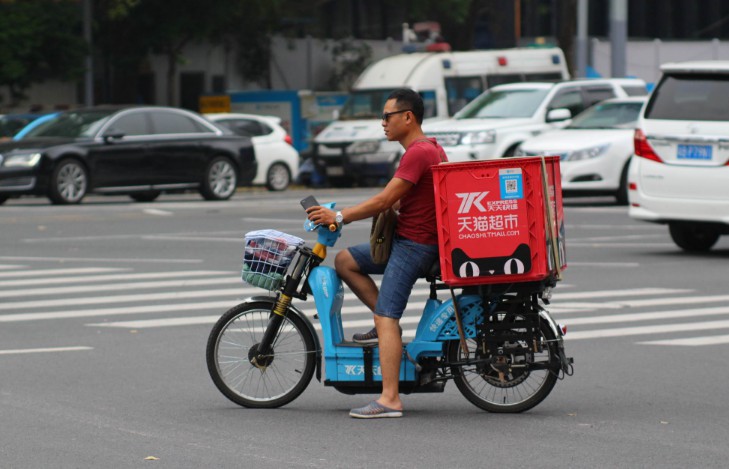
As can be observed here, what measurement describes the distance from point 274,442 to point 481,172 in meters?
1.69

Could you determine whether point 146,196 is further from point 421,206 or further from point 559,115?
point 421,206

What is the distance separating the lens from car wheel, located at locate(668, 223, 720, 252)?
17000 millimetres

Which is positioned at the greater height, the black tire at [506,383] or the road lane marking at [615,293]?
the black tire at [506,383]

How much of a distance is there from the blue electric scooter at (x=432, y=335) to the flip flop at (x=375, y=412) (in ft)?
0.53

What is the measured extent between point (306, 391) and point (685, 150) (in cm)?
817

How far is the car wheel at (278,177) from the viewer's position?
3077 cm

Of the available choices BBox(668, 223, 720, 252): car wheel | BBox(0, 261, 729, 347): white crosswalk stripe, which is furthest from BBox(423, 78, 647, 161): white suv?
BBox(0, 261, 729, 347): white crosswalk stripe

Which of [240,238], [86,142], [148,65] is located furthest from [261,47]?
[240,238]

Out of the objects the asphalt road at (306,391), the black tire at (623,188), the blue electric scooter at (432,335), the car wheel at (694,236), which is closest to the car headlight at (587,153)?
the black tire at (623,188)

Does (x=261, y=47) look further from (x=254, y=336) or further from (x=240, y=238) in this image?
(x=254, y=336)

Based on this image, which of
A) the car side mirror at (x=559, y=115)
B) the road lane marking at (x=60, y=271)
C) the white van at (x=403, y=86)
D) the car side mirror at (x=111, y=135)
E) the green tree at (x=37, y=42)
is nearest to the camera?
the road lane marking at (x=60, y=271)

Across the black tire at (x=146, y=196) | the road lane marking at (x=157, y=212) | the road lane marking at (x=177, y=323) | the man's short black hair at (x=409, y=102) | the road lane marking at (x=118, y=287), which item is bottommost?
the road lane marking at (x=177, y=323)

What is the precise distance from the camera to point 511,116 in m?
26.7

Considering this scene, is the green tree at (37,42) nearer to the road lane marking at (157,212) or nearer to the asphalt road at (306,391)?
the road lane marking at (157,212)
